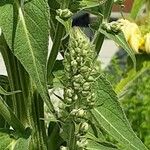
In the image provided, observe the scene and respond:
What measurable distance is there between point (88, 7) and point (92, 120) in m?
0.15

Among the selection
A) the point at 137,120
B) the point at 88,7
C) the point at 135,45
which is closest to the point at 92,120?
the point at 88,7

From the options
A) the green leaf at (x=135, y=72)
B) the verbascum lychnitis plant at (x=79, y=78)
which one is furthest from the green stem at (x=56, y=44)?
the green leaf at (x=135, y=72)

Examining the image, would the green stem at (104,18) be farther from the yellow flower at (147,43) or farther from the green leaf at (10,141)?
the yellow flower at (147,43)

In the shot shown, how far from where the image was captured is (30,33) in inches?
29.4

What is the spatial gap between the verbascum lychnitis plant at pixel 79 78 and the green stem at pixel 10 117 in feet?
0.45

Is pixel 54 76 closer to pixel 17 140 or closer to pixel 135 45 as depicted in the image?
pixel 17 140

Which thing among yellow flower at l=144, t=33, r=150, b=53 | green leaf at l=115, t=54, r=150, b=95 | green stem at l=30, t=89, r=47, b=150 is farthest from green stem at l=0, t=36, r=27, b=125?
yellow flower at l=144, t=33, r=150, b=53

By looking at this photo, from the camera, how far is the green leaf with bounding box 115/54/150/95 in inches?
62.8

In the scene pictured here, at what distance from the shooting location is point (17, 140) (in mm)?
829

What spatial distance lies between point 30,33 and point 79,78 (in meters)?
0.12

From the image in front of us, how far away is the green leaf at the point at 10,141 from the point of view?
81 centimetres

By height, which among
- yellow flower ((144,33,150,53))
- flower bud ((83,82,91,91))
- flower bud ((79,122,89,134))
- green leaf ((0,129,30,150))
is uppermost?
flower bud ((83,82,91,91))

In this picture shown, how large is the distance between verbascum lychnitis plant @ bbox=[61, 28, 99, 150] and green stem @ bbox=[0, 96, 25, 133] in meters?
0.14

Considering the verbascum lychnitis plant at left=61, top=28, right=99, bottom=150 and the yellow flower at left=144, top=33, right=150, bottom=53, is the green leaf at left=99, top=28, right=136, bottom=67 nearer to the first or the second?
the verbascum lychnitis plant at left=61, top=28, right=99, bottom=150
